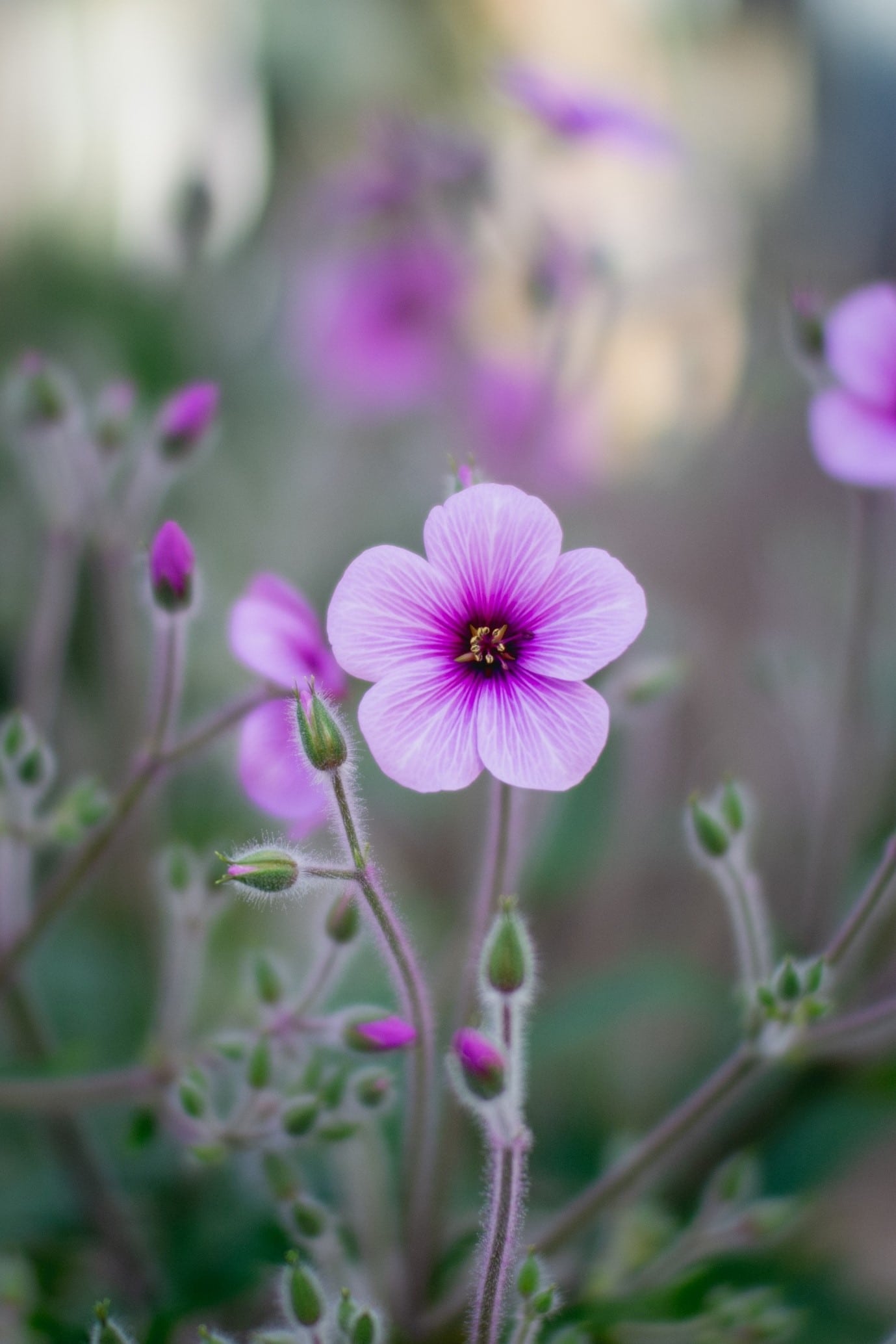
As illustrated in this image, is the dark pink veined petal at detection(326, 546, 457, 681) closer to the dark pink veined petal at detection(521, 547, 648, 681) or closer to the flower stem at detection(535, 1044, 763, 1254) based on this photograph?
the dark pink veined petal at detection(521, 547, 648, 681)

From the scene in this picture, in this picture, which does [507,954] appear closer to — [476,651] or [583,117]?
[476,651]

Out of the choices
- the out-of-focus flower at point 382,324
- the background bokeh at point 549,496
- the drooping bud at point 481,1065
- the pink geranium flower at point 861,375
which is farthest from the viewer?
the out-of-focus flower at point 382,324

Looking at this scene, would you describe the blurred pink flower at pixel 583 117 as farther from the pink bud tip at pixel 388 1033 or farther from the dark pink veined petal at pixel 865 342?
the pink bud tip at pixel 388 1033

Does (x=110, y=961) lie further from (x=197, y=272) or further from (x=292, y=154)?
(x=292, y=154)

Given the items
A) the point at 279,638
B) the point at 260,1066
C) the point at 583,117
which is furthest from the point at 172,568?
the point at 583,117

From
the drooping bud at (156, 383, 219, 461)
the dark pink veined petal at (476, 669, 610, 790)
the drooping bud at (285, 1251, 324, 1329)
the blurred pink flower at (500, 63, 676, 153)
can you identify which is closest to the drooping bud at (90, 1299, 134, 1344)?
the drooping bud at (285, 1251, 324, 1329)

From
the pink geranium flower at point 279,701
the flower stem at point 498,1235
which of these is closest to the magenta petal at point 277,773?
the pink geranium flower at point 279,701
